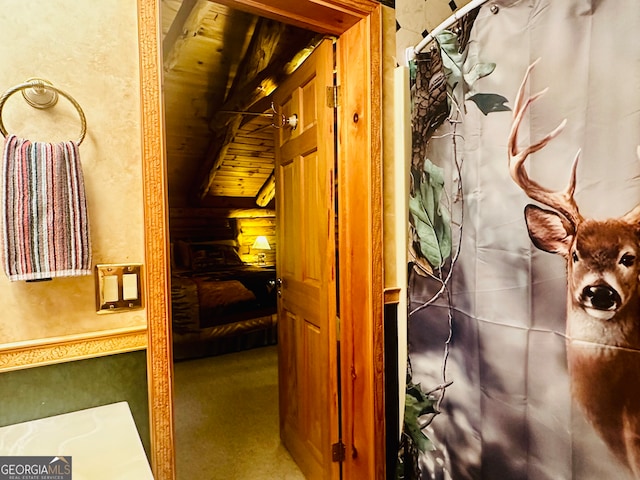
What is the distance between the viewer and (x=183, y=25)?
108 inches

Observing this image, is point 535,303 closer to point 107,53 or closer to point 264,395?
point 107,53

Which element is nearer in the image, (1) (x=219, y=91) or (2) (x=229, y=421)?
(2) (x=229, y=421)

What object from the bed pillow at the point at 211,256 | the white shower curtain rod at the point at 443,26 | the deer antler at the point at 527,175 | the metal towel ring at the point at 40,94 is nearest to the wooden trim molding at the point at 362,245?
the white shower curtain rod at the point at 443,26

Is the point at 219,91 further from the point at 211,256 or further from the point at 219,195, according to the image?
the point at 211,256

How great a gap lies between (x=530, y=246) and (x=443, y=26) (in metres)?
0.77

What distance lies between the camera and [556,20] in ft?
3.02

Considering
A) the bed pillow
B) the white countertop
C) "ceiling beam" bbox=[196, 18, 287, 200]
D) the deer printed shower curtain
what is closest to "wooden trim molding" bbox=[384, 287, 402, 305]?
the deer printed shower curtain

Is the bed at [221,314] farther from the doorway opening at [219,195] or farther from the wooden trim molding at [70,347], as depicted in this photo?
the wooden trim molding at [70,347]

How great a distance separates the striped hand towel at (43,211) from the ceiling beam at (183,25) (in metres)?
1.84

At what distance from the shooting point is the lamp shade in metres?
6.40

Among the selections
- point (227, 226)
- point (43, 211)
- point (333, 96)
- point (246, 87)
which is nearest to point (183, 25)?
point (246, 87)

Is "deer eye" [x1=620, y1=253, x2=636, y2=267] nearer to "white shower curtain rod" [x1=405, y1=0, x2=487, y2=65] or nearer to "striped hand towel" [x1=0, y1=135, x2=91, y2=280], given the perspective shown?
"white shower curtain rod" [x1=405, y1=0, x2=487, y2=65]

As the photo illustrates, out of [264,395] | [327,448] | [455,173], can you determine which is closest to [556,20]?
[455,173]

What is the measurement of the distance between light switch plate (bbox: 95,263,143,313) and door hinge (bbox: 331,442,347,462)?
114 cm
